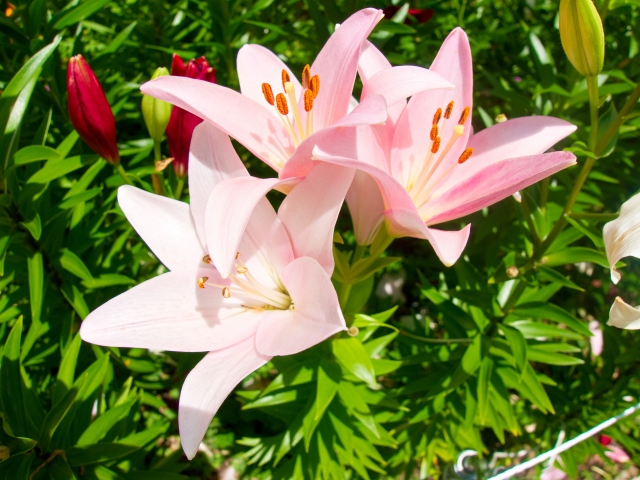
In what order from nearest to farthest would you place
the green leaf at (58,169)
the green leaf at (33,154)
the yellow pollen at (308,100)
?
the yellow pollen at (308,100)
the green leaf at (33,154)
the green leaf at (58,169)

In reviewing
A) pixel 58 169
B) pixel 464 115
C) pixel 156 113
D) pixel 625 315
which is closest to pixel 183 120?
pixel 156 113

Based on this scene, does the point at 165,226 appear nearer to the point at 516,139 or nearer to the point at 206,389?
the point at 206,389

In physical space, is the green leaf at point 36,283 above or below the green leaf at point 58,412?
above

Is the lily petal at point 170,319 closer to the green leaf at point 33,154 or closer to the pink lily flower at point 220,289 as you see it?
the pink lily flower at point 220,289

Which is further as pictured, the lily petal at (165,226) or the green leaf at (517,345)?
the green leaf at (517,345)

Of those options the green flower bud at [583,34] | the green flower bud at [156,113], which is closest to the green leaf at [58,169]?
the green flower bud at [156,113]

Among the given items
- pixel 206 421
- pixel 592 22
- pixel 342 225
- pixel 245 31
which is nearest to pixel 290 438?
pixel 206 421

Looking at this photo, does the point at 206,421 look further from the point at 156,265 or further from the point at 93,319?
the point at 156,265
